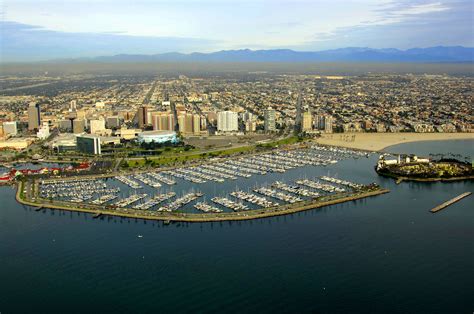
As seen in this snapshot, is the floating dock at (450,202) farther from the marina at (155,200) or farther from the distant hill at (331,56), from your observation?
the distant hill at (331,56)

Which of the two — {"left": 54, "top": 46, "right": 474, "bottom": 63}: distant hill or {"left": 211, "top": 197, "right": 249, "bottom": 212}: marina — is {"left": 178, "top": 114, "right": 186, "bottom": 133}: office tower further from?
{"left": 54, "top": 46, "right": 474, "bottom": 63}: distant hill

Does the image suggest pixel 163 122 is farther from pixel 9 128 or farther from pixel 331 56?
pixel 331 56

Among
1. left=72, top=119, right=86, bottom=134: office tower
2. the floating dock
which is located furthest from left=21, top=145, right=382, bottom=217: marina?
left=72, top=119, right=86, bottom=134: office tower

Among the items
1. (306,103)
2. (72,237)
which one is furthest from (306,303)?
(306,103)

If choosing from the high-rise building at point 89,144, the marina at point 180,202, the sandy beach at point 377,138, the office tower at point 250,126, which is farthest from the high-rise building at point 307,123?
the marina at point 180,202

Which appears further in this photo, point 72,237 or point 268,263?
point 72,237

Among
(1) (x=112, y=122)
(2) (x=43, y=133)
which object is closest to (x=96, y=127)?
(2) (x=43, y=133)

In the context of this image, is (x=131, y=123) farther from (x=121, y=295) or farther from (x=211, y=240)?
(x=121, y=295)
